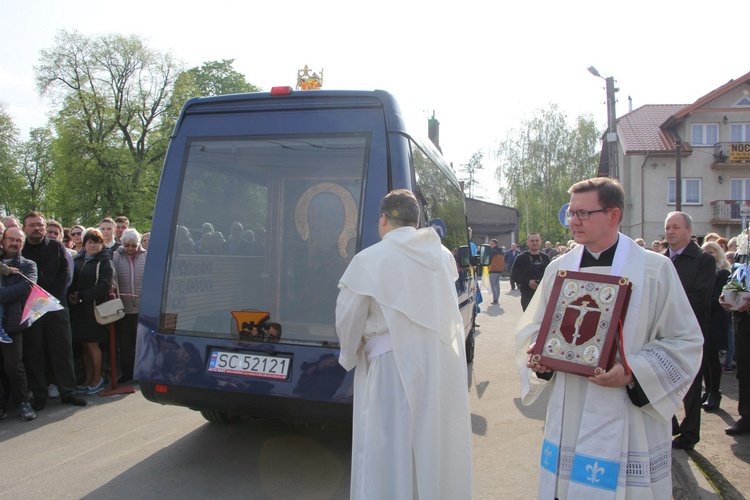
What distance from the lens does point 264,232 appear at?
15.4ft

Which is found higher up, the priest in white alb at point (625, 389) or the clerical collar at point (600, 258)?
the clerical collar at point (600, 258)

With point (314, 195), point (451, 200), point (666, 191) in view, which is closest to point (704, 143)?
point (666, 191)

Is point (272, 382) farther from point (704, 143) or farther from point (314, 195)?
point (704, 143)

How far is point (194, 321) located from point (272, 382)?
2.69ft

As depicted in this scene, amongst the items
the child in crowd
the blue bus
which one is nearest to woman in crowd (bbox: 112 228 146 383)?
the child in crowd

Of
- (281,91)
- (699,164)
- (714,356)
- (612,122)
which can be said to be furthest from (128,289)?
(699,164)

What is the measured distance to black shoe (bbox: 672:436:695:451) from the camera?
474 centimetres

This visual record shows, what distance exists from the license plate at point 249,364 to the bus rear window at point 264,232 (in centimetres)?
16

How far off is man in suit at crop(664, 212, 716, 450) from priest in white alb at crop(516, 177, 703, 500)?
2715mm

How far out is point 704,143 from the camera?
3516 cm

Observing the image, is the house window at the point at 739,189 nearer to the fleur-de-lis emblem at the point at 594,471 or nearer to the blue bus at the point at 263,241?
the blue bus at the point at 263,241

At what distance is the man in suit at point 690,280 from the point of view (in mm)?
4746

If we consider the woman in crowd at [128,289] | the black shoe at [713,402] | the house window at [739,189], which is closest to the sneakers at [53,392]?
the woman in crowd at [128,289]

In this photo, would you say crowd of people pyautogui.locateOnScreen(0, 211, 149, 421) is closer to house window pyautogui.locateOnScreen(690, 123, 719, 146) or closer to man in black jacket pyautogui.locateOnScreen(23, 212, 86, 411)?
man in black jacket pyautogui.locateOnScreen(23, 212, 86, 411)
